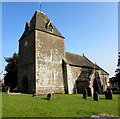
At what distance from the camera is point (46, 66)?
21.6 metres

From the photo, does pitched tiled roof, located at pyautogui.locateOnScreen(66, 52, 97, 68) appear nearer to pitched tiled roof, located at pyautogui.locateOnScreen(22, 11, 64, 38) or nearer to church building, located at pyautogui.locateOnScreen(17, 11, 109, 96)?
church building, located at pyautogui.locateOnScreen(17, 11, 109, 96)

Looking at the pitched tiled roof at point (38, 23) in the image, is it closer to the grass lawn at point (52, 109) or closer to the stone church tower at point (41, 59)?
the stone church tower at point (41, 59)

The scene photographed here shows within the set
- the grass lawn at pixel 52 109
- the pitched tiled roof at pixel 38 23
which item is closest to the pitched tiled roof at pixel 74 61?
the pitched tiled roof at pixel 38 23

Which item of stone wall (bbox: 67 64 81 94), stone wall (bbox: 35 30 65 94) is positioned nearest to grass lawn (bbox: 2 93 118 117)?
stone wall (bbox: 35 30 65 94)

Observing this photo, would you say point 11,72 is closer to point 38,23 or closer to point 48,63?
point 48,63

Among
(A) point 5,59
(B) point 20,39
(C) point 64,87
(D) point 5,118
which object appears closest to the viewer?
(D) point 5,118

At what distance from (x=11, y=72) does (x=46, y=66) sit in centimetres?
1563

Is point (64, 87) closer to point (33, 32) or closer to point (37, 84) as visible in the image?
point (37, 84)

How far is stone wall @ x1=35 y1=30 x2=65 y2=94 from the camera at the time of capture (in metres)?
20.2

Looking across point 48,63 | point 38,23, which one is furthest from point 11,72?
point 38,23

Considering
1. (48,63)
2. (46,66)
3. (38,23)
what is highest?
(38,23)

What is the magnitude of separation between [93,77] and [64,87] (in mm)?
6270

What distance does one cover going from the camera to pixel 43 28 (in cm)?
2348

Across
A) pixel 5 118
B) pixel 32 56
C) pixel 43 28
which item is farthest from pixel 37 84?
pixel 5 118
